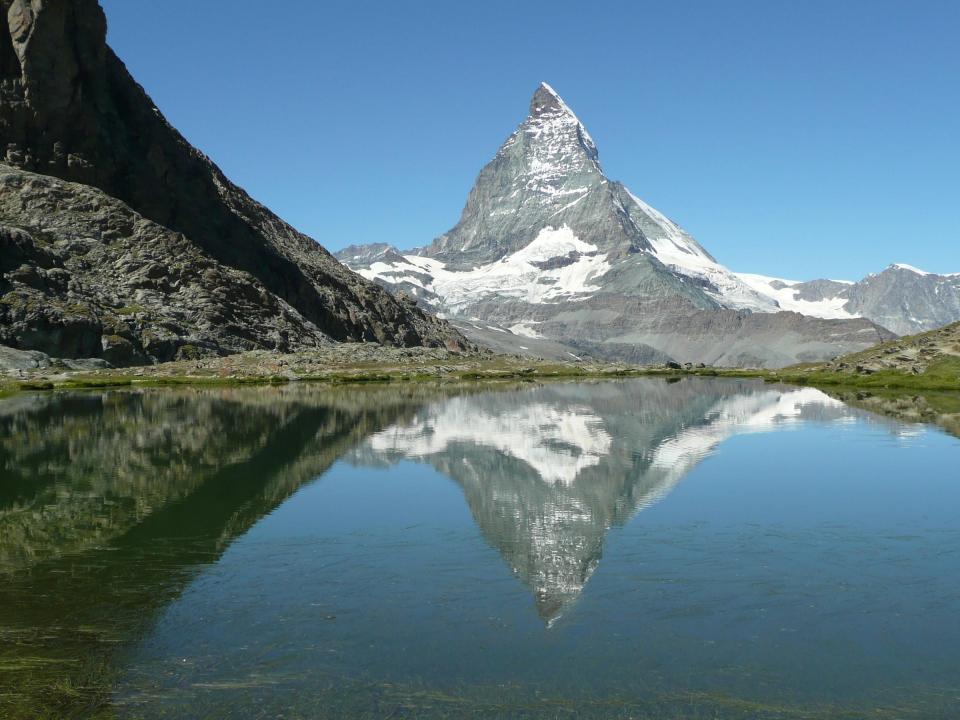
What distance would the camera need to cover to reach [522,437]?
201ft

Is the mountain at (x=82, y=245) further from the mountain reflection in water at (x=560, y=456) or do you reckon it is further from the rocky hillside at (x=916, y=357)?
the rocky hillside at (x=916, y=357)

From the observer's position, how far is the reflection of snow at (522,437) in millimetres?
48688

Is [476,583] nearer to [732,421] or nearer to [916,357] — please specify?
[732,421]

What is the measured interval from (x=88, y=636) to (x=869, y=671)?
15594mm

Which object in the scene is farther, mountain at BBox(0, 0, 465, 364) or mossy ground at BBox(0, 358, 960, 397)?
mountain at BBox(0, 0, 465, 364)

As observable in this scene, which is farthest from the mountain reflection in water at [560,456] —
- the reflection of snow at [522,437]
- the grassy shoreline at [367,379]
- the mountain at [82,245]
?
the mountain at [82,245]

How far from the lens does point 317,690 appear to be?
53.1 feet

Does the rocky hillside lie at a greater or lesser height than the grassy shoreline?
greater

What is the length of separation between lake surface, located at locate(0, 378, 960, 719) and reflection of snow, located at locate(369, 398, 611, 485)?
30.2 inches

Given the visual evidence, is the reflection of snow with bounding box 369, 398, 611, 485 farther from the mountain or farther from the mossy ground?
the mountain

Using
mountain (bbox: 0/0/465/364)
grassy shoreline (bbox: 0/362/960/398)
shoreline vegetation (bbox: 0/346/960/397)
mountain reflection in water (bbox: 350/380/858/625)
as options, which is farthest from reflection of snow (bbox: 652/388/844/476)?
mountain (bbox: 0/0/465/364)

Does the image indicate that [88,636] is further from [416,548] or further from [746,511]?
[746,511]

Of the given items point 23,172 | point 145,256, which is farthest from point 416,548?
point 23,172

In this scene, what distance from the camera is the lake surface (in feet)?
53.3
